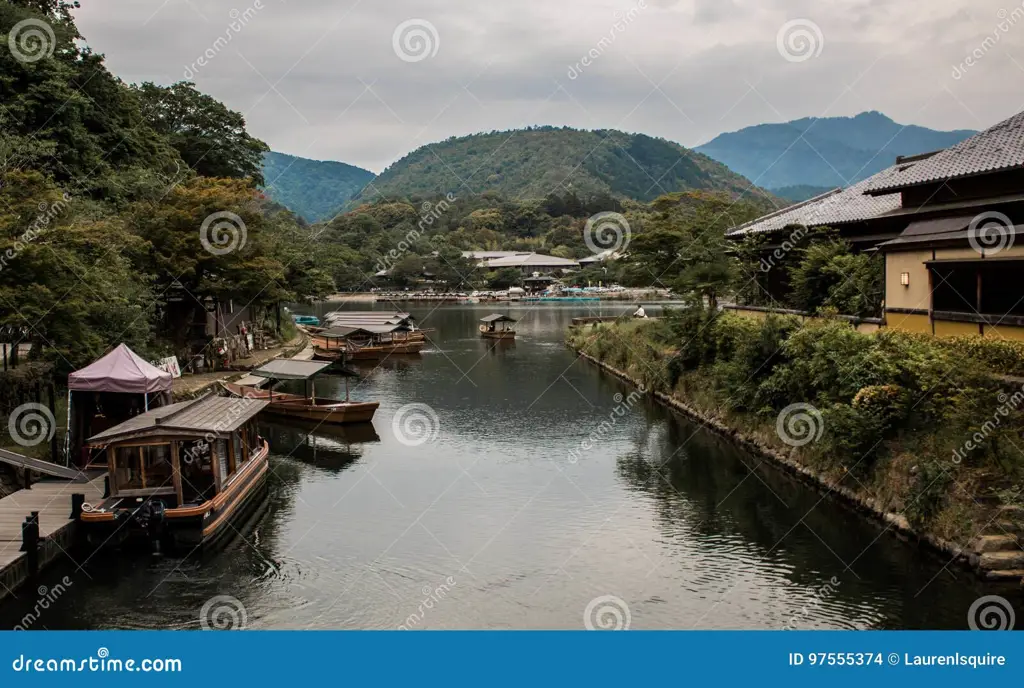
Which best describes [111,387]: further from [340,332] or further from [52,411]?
[340,332]

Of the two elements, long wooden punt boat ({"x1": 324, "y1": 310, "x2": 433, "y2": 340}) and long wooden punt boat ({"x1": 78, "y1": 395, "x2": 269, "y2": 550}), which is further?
long wooden punt boat ({"x1": 324, "y1": 310, "x2": 433, "y2": 340})

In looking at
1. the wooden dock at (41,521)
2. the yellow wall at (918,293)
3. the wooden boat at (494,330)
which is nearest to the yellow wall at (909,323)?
the yellow wall at (918,293)

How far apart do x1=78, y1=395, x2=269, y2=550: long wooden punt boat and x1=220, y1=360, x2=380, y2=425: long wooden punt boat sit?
30.8 ft

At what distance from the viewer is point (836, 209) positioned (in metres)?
Answer: 29.8

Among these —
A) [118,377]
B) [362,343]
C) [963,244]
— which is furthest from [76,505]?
[362,343]

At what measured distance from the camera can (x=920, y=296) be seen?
65.8ft

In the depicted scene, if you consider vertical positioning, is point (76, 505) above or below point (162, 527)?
above

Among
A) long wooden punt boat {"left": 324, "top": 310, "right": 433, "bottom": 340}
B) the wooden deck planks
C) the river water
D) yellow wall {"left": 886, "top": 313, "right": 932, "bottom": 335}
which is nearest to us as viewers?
the river water

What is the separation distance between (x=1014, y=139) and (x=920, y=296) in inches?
161

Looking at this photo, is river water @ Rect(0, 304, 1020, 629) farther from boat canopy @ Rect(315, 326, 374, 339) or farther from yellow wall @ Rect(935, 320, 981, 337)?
boat canopy @ Rect(315, 326, 374, 339)

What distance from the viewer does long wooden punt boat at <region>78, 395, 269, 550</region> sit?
53.6ft

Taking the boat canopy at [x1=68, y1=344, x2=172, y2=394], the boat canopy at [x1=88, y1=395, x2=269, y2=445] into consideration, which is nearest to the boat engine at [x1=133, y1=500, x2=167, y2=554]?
the boat canopy at [x1=88, y1=395, x2=269, y2=445]

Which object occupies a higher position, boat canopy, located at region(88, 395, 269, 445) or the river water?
boat canopy, located at region(88, 395, 269, 445)

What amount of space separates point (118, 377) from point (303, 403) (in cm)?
1106
